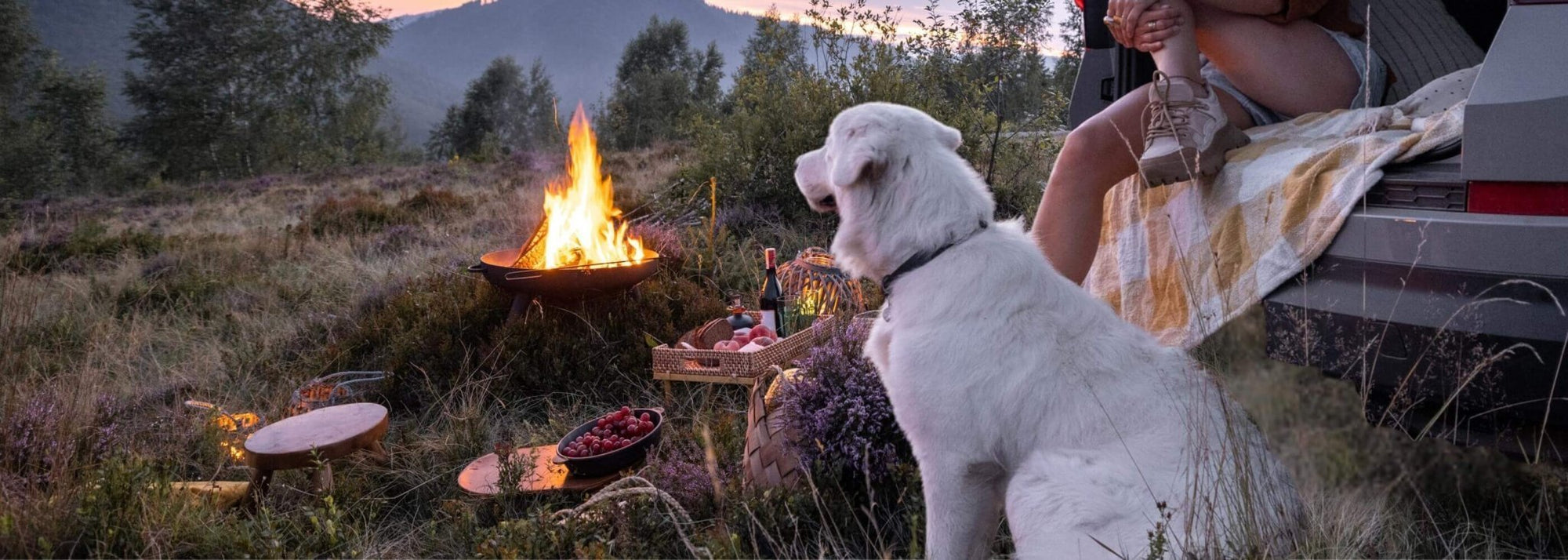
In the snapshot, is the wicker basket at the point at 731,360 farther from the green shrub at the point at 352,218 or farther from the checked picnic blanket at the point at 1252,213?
the green shrub at the point at 352,218

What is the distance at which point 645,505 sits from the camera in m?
3.17

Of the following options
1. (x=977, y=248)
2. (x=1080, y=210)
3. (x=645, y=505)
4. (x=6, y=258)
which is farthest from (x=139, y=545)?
(x=6, y=258)

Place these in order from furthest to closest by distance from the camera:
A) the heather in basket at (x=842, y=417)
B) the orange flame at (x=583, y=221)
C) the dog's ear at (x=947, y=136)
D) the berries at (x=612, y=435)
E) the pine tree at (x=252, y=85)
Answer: the pine tree at (x=252, y=85)
the orange flame at (x=583, y=221)
the berries at (x=612, y=435)
the heather in basket at (x=842, y=417)
the dog's ear at (x=947, y=136)

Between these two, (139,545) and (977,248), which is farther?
(139,545)

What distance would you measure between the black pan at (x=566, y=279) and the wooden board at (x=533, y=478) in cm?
134

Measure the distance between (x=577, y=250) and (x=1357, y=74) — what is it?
4380 mm

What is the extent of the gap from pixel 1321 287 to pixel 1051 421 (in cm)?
99

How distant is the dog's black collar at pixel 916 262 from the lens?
2.41 m

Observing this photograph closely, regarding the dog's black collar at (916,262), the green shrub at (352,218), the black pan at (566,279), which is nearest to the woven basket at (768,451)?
the dog's black collar at (916,262)

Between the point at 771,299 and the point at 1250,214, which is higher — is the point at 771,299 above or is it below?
below

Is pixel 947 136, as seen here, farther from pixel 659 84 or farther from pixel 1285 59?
pixel 659 84

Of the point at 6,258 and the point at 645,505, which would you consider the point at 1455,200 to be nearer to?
the point at 645,505

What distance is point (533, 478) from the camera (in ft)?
12.4

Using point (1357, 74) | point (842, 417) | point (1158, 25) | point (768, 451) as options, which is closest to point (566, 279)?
point (768, 451)
